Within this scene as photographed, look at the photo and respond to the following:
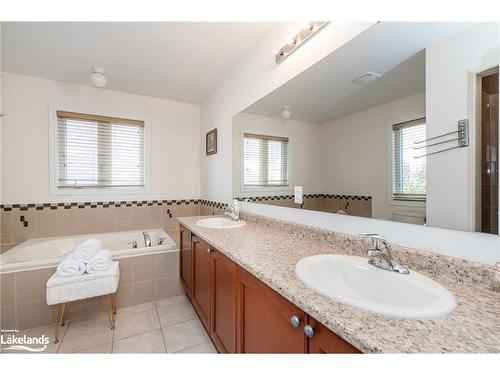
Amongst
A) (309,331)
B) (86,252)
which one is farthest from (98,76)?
(309,331)

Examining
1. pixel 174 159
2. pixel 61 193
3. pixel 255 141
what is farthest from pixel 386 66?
pixel 61 193

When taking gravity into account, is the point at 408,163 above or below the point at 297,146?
below

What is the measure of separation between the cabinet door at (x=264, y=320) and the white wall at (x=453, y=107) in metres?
0.68

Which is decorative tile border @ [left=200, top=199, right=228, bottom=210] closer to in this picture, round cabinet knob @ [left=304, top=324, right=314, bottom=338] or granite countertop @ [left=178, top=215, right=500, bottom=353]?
granite countertop @ [left=178, top=215, right=500, bottom=353]

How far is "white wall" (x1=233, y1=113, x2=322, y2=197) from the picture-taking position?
58.4 inches

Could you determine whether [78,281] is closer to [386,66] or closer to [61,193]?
[61,193]

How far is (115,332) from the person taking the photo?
67.3 inches

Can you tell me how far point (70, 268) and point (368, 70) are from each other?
233 centimetres

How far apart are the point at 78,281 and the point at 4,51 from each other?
2179mm

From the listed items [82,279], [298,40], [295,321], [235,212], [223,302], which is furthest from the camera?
[235,212]

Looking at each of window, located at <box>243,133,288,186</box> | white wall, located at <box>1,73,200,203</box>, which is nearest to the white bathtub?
white wall, located at <box>1,73,200,203</box>

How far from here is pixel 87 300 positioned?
1916 millimetres

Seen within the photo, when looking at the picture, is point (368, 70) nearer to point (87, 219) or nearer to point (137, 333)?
point (137, 333)

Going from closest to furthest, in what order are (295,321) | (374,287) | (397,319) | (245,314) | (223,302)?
1. (397,319)
2. (295,321)
3. (374,287)
4. (245,314)
5. (223,302)
